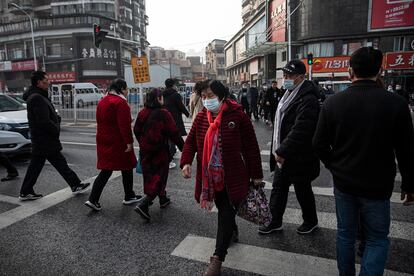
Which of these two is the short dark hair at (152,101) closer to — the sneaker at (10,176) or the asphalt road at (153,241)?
the asphalt road at (153,241)

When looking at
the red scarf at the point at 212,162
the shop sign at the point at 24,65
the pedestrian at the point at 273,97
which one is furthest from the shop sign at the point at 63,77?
the red scarf at the point at 212,162

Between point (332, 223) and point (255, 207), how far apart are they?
141 centimetres

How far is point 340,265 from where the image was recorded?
8.49ft

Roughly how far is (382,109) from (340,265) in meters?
1.25

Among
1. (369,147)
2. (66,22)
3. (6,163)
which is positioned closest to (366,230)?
(369,147)

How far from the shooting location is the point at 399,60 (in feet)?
96.4

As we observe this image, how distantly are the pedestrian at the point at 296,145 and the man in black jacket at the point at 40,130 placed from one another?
3.35 meters

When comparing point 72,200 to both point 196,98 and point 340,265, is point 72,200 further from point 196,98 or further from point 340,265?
point 340,265

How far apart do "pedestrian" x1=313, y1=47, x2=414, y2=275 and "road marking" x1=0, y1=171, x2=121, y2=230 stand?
162 inches

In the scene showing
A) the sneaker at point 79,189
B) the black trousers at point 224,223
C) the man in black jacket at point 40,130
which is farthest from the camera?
the sneaker at point 79,189

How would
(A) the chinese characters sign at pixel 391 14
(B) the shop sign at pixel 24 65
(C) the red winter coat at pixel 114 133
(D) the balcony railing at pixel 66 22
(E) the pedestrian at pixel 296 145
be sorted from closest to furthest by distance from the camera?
(E) the pedestrian at pixel 296 145 → (C) the red winter coat at pixel 114 133 → (A) the chinese characters sign at pixel 391 14 → (D) the balcony railing at pixel 66 22 → (B) the shop sign at pixel 24 65

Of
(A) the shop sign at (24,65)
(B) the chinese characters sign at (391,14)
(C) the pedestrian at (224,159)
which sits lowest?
(C) the pedestrian at (224,159)

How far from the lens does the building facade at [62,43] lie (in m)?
47.1

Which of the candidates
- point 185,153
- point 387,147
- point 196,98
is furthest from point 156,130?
point 387,147
